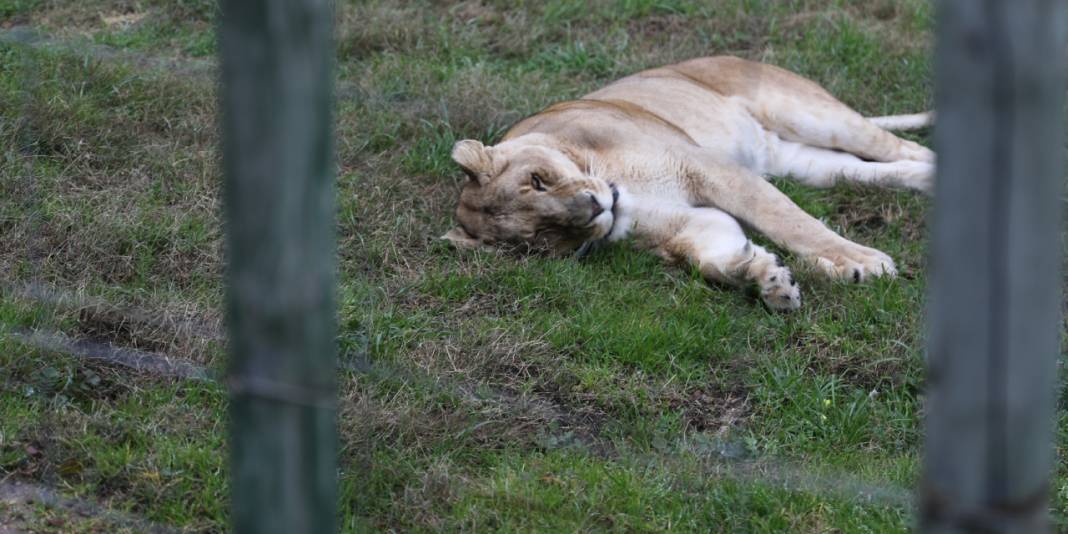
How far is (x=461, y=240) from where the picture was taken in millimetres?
5445

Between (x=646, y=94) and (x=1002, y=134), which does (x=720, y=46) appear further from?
(x=1002, y=134)

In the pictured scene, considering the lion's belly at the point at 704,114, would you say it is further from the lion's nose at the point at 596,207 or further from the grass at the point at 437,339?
the lion's nose at the point at 596,207

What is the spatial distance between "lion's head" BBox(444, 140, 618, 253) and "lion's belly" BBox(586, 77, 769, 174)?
35.7 inches

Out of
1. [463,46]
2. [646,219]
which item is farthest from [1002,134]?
[463,46]

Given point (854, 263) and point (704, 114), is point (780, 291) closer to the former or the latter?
point (854, 263)

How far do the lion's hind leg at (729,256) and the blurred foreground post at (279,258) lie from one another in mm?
3338

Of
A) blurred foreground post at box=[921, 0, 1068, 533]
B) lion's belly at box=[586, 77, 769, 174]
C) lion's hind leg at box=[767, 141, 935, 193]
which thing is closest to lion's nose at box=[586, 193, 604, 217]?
lion's belly at box=[586, 77, 769, 174]

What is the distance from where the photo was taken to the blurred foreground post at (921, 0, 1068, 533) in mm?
1441

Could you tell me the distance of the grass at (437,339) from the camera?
354 centimetres

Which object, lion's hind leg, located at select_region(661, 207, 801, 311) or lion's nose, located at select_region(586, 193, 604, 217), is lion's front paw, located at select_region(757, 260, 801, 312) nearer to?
lion's hind leg, located at select_region(661, 207, 801, 311)

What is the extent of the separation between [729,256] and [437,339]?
1.37 metres

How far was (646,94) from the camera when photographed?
256 inches

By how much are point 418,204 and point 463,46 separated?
1957mm

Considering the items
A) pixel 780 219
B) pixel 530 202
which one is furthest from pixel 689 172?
pixel 530 202
